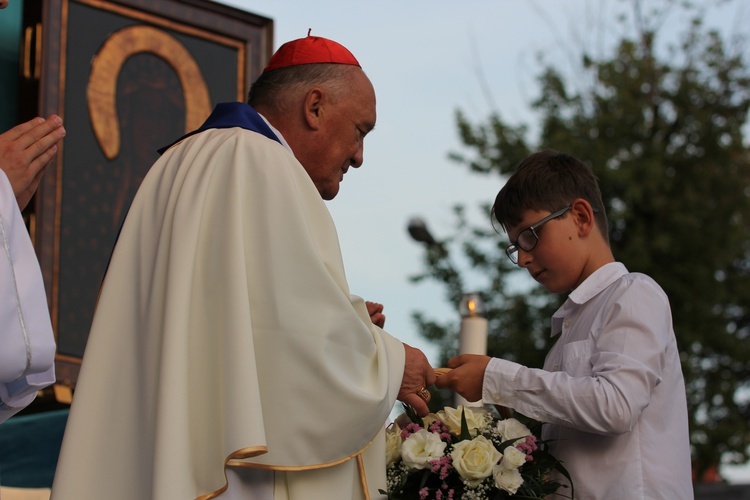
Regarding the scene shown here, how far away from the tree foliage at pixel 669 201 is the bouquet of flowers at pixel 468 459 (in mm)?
12840

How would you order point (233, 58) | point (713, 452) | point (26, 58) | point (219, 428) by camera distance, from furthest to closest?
point (713, 452)
point (233, 58)
point (26, 58)
point (219, 428)

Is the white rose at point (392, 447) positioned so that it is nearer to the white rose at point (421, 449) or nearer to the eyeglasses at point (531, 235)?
the white rose at point (421, 449)

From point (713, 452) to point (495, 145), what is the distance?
515cm

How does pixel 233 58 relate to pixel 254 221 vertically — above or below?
above

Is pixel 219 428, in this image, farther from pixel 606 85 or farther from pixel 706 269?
pixel 606 85

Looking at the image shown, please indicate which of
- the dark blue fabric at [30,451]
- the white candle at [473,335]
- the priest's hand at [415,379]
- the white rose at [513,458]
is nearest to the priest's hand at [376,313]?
the priest's hand at [415,379]

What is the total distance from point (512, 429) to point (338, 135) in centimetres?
124

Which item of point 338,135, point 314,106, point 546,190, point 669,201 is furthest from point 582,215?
point 669,201

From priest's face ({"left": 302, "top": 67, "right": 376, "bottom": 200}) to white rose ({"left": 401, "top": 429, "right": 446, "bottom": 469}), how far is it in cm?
106

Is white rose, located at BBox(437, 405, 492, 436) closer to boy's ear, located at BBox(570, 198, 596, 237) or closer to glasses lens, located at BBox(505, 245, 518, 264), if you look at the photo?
glasses lens, located at BBox(505, 245, 518, 264)

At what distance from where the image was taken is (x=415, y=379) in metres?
4.09

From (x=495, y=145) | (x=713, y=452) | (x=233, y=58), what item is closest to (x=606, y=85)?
(x=495, y=145)

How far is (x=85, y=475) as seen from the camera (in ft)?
12.4

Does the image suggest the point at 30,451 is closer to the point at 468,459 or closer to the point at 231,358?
the point at 231,358
